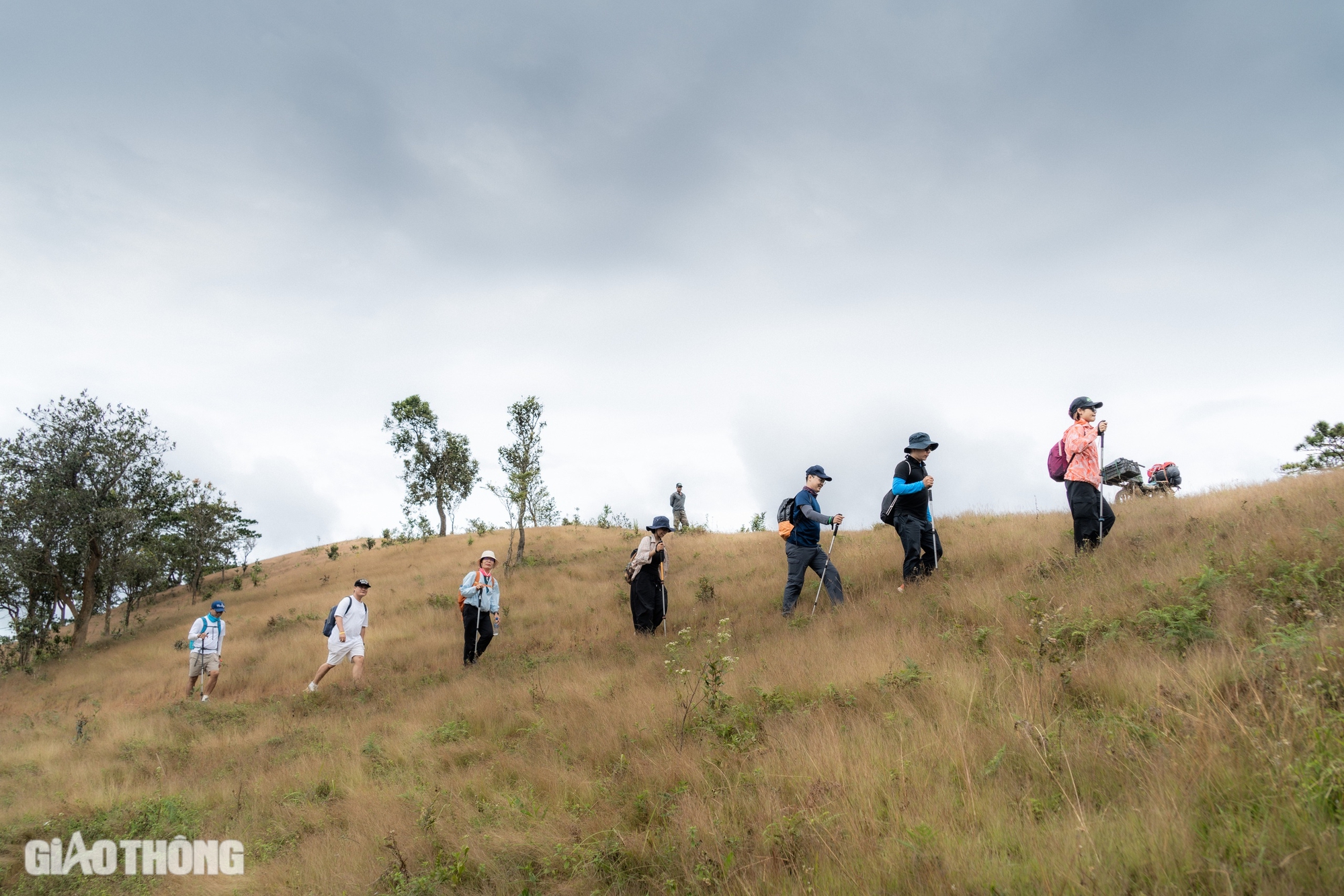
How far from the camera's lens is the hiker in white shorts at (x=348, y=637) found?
10.7 m

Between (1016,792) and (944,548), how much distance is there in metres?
8.32

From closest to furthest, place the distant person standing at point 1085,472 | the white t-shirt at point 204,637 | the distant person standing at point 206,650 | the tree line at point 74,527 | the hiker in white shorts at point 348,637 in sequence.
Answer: the distant person standing at point 1085,472, the hiker in white shorts at point 348,637, the distant person standing at point 206,650, the white t-shirt at point 204,637, the tree line at point 74,527

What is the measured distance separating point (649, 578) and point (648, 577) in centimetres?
3

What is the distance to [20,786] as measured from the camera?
292 inches

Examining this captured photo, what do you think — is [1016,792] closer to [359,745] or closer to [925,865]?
[925,865]

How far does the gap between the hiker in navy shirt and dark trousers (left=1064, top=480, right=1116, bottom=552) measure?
9.74 ft

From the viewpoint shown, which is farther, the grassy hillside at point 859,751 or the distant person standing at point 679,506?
the distant person standing at point 679,506

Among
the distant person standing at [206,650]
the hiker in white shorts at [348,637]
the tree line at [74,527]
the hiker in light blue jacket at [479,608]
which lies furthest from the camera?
the tree line at [74,527]

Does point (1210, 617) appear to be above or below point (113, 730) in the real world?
above

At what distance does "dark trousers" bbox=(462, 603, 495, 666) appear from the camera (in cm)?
1088

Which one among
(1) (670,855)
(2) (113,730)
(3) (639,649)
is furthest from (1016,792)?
(2) (113,730)

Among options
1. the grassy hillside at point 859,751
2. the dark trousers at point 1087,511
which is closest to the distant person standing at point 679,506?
the grassy hillside at point 859,751

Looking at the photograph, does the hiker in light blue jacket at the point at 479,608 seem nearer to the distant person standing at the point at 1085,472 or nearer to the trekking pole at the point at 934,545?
the trekking pole at the point at 934,545

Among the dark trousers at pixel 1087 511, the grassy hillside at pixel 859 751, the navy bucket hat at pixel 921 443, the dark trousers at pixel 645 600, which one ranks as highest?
the navy bucket hat at pixel 921 443
